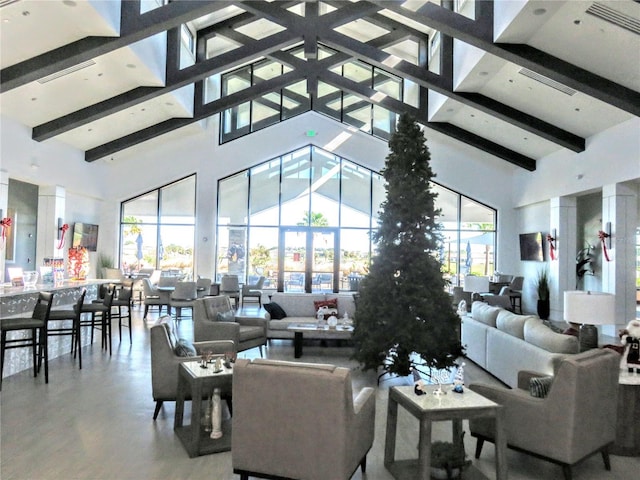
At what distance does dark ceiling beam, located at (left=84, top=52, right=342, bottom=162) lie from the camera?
11727 millimetres

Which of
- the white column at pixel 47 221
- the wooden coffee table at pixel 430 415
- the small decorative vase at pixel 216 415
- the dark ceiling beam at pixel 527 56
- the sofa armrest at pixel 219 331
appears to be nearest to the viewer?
the wooden coffee table at pixel 430 415

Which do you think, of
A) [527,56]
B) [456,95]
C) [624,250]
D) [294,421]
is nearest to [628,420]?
[294,421]

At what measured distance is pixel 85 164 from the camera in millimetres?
12055

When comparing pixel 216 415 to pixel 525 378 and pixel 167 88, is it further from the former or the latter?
pixel 167 88

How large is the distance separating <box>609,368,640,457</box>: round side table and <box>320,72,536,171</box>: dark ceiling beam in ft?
29.7

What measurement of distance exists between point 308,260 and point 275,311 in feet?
19.6

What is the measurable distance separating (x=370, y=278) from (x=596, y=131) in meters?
7.57

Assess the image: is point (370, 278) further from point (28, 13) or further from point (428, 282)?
point (28, 13)

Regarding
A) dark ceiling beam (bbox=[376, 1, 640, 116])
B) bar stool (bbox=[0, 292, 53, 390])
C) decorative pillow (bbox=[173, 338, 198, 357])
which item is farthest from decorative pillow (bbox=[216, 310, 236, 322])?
dark ceiling beam (bbox=[376, 1, 640, 116])

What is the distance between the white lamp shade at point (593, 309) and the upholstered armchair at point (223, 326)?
4090 mm

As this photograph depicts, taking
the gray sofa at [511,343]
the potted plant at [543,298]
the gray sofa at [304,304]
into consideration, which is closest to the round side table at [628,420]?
the gray sofa at [511,343]

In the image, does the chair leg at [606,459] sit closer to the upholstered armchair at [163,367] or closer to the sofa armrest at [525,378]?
the sofa armrest at [525,378]

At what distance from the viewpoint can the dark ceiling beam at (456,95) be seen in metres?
9.45

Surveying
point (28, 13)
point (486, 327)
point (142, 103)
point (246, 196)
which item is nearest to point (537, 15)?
point (486, 327)
